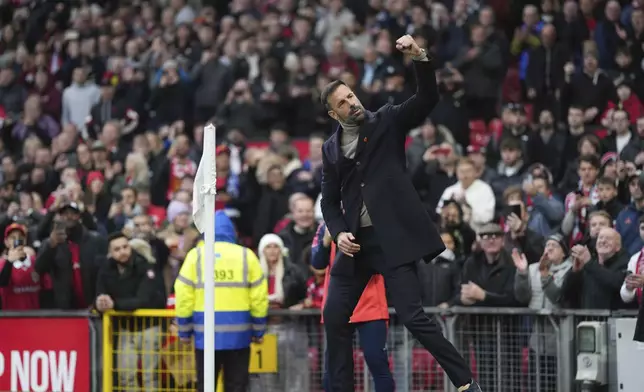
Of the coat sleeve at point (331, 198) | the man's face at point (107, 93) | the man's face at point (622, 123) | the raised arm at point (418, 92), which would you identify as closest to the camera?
the raised arm at point (418, 92)

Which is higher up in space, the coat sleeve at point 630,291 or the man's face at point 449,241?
the man's face at point 449,241

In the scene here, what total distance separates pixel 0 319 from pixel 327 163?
5.15 m

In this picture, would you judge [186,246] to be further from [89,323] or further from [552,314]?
[552,314]

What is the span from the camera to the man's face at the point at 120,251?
1404cm

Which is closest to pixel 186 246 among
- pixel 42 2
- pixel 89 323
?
pixel 89 323

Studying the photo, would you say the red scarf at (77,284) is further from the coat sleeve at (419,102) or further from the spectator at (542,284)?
the coat sleeve at (419,102)

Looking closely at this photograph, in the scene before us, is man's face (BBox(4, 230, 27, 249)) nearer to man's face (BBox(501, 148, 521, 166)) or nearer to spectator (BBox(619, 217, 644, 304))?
man's face (BBox(501, 148, 521, 166))

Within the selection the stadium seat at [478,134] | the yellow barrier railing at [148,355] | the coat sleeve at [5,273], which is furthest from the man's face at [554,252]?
the stadium seat at [478,134]

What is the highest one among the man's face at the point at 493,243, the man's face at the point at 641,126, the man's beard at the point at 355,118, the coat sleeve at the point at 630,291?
the man's face at the point at 641,126

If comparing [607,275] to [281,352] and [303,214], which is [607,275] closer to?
[281,352]

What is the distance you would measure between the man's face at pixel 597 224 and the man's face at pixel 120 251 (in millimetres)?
4406

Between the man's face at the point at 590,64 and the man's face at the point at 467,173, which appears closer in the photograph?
the man's face at the point at 467,173

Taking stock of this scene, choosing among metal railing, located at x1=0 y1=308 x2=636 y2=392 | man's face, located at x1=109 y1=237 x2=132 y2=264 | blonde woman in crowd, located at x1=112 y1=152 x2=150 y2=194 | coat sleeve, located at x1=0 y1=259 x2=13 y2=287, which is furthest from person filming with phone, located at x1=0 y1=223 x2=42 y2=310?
blonde woman in crowd, located at x1=112 y1=152 x2=150 y2=194

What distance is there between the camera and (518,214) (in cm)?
→ 1438
